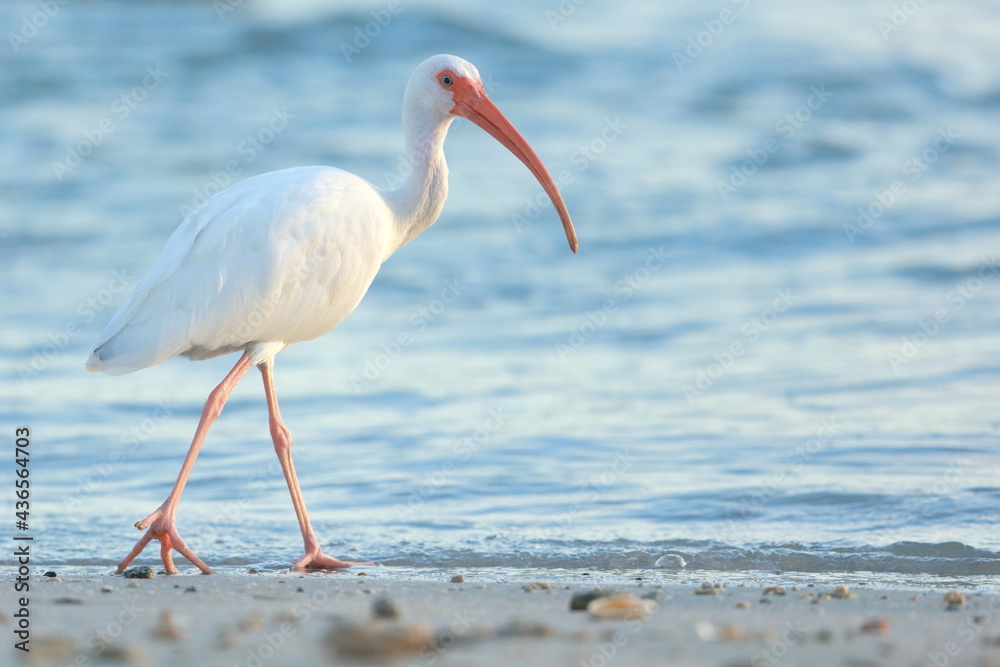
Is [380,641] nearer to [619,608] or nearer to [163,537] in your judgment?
[619,608]

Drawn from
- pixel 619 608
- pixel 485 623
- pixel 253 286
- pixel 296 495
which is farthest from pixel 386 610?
pixel 253 286

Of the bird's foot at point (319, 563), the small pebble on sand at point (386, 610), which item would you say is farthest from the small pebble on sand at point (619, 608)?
the bird's foot at point (319, 563)

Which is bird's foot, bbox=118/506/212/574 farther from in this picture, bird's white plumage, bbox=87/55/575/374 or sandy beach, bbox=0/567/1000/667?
bird's white plumage, bbox=87/55/575/374

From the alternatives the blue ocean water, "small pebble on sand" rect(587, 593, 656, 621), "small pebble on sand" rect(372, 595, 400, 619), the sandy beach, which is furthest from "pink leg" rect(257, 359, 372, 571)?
"small pebble on sand" rect(587, 593, 656, 621)

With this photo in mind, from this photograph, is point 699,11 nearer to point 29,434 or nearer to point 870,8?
point 870,8

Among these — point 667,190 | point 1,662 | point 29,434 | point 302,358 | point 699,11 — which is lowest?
point 1,662

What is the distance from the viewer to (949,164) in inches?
775

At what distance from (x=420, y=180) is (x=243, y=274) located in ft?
4.58

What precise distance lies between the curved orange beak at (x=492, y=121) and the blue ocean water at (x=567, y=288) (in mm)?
2001

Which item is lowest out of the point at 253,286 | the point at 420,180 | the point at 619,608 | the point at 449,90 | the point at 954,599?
the point at 619,608

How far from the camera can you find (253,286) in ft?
22.0

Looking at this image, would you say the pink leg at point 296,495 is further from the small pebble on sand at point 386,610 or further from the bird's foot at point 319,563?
the small pebble on sand at point 386,610

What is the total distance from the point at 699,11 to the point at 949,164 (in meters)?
7.25

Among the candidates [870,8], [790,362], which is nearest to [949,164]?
[870,8]
